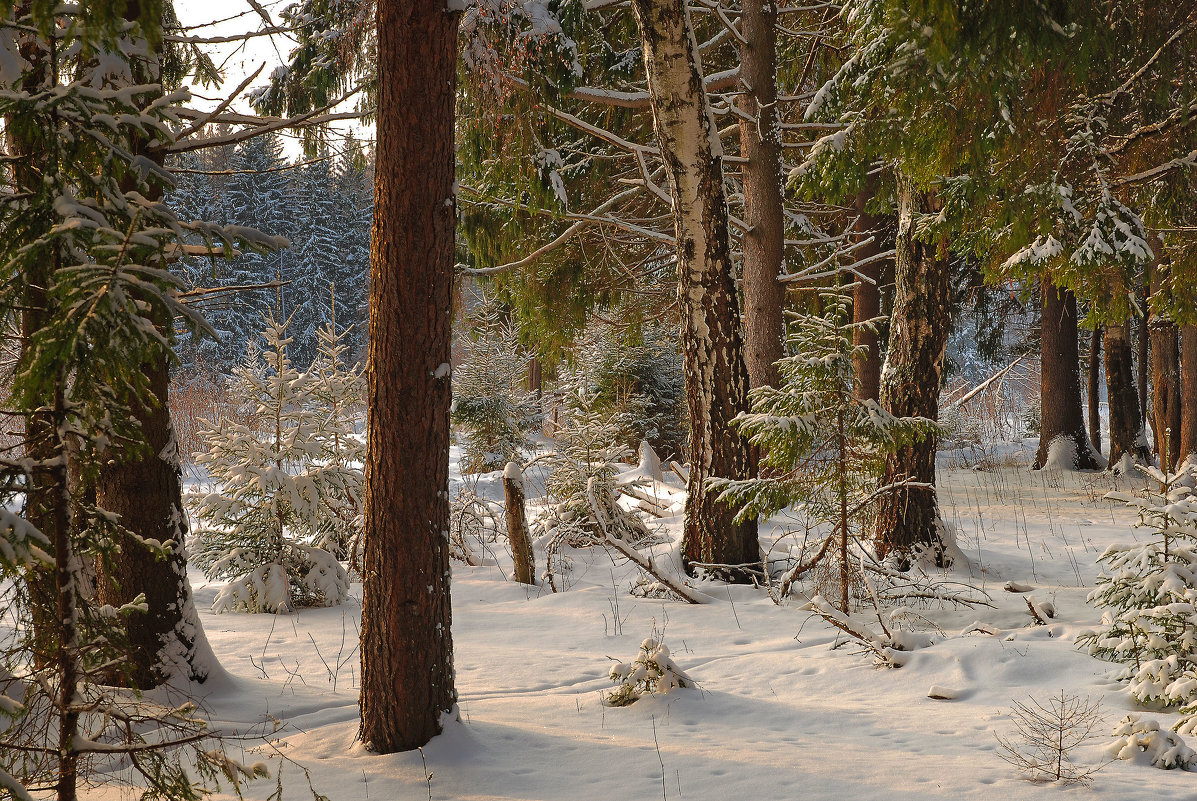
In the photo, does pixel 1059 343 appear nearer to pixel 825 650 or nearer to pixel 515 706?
pixel 825 650

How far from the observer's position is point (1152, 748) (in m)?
3.36

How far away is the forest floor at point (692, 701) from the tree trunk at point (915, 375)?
598 millimetres

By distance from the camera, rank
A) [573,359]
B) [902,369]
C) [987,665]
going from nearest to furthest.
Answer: [987,665], [902,369], [573,359]

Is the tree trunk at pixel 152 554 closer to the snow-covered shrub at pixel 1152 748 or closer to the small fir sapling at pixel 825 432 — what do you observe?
the small fir sapling at pixel 825 432

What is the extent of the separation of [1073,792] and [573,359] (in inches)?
517

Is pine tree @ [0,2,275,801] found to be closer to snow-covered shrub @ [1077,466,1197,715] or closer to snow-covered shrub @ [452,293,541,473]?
snow-covered shrub @ [1077,466,1197,715]

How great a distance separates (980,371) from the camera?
176ft

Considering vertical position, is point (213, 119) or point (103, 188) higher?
point (213, 119)

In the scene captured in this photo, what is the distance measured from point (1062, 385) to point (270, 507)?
1323 cm

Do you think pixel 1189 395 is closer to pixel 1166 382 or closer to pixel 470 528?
pixel 1166 382

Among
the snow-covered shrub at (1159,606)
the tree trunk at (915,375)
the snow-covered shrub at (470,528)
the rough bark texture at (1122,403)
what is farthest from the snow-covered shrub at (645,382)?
the snow-covered shrub at (1159,606)

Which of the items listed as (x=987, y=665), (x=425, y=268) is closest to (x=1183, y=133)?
(x=987, y=665)

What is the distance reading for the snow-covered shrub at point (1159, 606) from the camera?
3.78 m

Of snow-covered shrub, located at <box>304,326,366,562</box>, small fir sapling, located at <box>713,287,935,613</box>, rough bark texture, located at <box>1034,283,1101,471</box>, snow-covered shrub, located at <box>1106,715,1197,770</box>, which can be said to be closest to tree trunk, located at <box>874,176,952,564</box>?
small fir sapling, located at <box>713,287,935,613</box>
